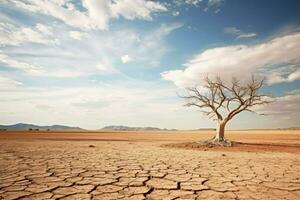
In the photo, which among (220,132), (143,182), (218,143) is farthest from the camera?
(220,132)

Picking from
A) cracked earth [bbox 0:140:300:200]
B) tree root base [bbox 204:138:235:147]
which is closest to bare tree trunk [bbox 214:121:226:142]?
tree root base [bbox 204:138:235:147]

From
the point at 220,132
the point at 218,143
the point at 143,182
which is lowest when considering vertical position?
the point at 143,182

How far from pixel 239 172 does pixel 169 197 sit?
10.6ft

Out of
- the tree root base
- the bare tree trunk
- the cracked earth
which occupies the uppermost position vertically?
the bare tree trunk

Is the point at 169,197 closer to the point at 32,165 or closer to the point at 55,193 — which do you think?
the point at 55,193

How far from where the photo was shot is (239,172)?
657cm

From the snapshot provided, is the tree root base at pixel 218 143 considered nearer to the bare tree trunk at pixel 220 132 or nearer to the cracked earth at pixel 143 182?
the bare tree trunk at pixel 220 132

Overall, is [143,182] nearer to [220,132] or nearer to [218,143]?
[218,143]

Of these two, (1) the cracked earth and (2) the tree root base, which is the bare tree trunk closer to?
(2) the tree root base

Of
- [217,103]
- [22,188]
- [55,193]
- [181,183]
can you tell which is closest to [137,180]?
[181,183]

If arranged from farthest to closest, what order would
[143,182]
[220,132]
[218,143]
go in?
[220,132]
[218,143]
[143,182]

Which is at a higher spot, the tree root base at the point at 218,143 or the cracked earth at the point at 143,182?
the tree root base at the point at 218,143

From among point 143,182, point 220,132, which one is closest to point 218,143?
point 220,132

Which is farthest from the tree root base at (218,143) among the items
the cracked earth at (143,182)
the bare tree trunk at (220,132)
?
the cracked earth at (143,182)
